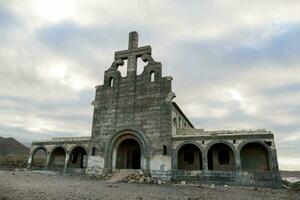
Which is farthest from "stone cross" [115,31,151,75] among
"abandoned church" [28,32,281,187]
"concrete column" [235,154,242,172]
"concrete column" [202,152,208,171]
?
"concrete column" [235,154,242,172]

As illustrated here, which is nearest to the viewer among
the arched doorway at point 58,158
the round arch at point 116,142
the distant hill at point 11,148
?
the round arch at point 116,142

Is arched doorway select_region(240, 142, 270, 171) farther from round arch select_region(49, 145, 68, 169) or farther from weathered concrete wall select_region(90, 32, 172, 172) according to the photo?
round arch select_region(49, 145, 68, 169)

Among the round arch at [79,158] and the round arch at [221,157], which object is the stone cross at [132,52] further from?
the round arch at [79,158]

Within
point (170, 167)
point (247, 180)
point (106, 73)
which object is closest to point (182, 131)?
point (170, 167)

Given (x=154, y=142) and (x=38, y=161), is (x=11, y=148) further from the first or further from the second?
(x=154, y=142)

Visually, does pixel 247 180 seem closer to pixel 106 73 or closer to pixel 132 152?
pixel 132 152

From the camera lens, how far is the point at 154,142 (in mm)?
22734

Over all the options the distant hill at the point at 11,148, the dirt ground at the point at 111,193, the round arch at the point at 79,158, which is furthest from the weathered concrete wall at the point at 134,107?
the distant hill at the point at 11,148

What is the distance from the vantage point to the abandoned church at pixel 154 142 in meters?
20.1

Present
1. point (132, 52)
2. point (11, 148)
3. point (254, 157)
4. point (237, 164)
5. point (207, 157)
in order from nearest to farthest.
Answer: point (237, 164)
point (254, 157)
point (207, 157)
point (132, 52)
point (11, 148)

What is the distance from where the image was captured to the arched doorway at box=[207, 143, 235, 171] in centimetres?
2228

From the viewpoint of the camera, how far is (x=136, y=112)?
24422 mm

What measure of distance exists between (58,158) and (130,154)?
10.3 m

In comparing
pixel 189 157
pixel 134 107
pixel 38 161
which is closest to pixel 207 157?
pixel 189 157
